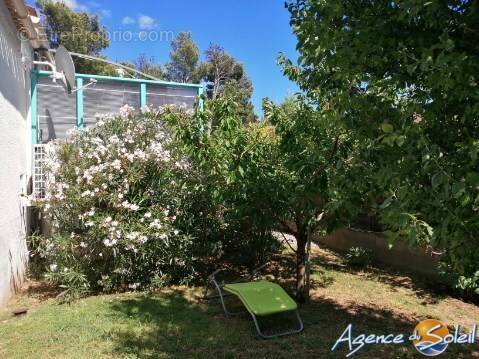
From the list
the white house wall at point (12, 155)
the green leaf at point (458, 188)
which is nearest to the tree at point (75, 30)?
the white house wall at point (12, 155)

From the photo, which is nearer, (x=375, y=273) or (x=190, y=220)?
(x=190, y=220)

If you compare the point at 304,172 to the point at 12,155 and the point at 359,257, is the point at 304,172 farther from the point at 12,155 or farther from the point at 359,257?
the point at 12,155

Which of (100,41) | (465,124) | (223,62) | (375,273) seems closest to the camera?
(465,124)

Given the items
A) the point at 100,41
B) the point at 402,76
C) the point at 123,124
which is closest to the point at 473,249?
the point at 402,76

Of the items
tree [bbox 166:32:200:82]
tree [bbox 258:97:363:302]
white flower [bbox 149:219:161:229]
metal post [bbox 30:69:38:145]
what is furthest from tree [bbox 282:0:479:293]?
tree [bbox 166:32:200:82]

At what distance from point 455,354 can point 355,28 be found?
11.7 ft

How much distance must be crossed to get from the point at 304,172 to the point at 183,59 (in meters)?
32.2

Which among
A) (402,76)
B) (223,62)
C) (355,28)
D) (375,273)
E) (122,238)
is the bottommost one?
(375,273)

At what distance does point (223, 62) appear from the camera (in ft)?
113

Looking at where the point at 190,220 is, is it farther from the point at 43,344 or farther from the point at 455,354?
the point at 455,354

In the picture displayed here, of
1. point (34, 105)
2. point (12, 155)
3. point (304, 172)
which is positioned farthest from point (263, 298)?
point (34, 105)

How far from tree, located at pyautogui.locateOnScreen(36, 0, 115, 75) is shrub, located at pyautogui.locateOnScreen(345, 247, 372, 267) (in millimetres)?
15798

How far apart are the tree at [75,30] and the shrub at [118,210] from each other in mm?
14359

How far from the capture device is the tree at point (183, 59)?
114 feet
